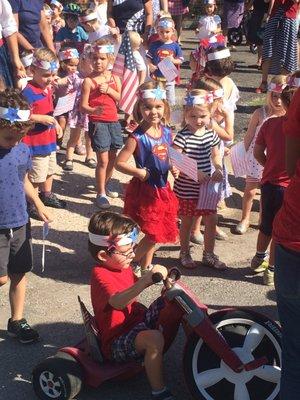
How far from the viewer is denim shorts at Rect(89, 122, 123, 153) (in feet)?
20.7

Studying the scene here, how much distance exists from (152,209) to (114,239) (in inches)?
51.6

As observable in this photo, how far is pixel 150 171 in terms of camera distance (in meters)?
4.97

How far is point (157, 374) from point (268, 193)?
1820 millimetres

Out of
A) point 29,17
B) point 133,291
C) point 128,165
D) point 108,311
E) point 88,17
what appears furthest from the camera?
point 88,17

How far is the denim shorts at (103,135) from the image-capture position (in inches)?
248

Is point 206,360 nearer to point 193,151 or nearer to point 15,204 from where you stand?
point 15,204

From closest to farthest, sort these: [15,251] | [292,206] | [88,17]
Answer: [292,206] < [15,251] < [88,17]

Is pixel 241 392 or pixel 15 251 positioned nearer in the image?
pixel 241 392

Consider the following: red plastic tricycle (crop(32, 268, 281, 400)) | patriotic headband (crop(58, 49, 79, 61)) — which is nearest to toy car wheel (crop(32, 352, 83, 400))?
red plastic tricycle (crop(32, 268, 281, 400))

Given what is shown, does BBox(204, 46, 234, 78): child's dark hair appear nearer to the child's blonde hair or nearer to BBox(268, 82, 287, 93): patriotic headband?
BBox(268, 82, 287, 93): patriotic headband

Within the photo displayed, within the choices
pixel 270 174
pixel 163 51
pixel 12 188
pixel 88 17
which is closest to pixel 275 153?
pixel 270 174

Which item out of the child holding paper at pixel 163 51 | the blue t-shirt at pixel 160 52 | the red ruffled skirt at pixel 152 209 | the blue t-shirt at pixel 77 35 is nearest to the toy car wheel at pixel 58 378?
the red ruffled skirt at pixel 152 209

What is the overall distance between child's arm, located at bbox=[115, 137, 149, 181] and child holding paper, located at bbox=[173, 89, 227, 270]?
1.25 ft

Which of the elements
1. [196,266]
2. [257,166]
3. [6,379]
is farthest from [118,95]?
[6,379]
